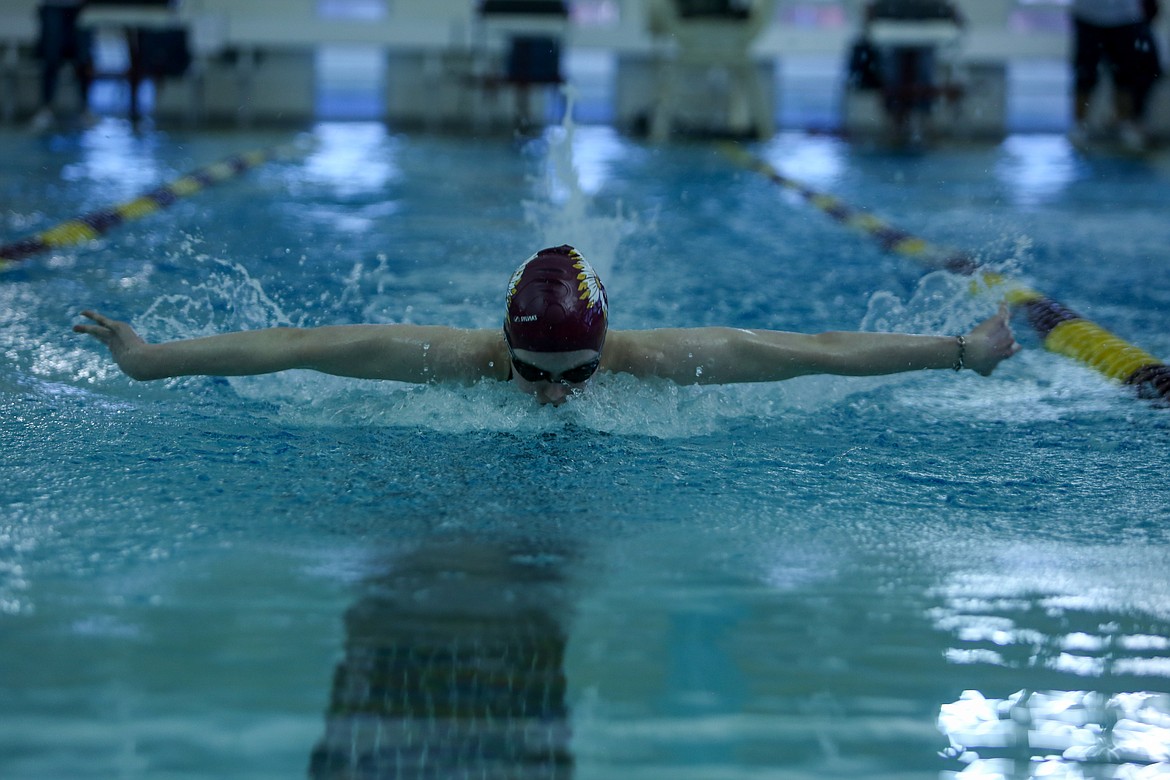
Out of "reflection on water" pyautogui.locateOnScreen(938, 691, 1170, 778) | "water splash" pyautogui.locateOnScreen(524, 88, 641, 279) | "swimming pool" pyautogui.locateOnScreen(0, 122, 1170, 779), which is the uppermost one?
"water splash" pyautogui.locateOnScreen(524, 88, 641, 279)

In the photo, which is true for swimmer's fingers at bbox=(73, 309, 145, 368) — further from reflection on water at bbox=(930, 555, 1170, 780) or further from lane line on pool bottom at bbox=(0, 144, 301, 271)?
lane line on pool bottom at bbox=(0, 144, 301, 271)

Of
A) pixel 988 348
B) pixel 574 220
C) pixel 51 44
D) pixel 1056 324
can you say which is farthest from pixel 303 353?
pixel 51 44

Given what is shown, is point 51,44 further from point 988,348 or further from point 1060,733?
point 1060,733

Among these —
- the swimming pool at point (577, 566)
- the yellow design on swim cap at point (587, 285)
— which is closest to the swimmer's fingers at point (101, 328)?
the swimming pool at point (577, 566)

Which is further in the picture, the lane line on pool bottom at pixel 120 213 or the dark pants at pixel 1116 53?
the dark pants at pixel 1116 53

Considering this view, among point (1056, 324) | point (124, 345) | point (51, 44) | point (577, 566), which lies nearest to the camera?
point (577, 566)

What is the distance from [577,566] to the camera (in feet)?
6.89

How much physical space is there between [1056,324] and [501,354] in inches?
81.0

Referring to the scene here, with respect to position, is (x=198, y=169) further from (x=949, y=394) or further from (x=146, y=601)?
(x=146, y=601)

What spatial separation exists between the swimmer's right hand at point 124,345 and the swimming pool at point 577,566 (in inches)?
5.1

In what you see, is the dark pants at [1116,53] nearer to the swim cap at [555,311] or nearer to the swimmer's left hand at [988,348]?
the swimmer's left hand at [988,348]

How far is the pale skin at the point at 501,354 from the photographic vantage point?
2.75 m

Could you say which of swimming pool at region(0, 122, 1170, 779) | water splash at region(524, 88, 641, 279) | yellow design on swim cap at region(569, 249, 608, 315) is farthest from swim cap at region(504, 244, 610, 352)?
water splash at region(524, 88, 641, 279)

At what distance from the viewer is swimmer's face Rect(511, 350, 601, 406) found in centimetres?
261
